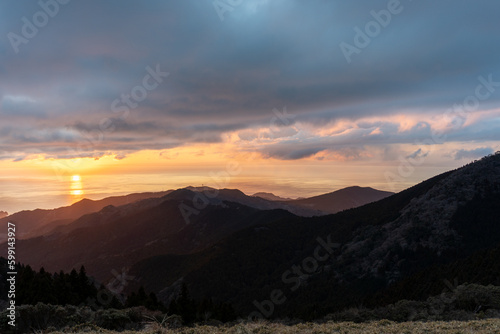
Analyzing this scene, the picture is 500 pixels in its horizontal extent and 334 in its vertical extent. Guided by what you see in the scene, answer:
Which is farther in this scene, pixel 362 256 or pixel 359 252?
pixel 359 252

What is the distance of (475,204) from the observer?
148m

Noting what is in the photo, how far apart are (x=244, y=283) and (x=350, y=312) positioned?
13146 cm

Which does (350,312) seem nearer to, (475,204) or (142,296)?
(142,296)

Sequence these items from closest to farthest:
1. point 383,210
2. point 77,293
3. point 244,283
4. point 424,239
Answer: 1. point 77,293
2. point 424,239
3. point 244,283
4. point 383,210

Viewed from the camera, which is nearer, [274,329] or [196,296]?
[274,329]

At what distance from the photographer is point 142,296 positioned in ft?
204

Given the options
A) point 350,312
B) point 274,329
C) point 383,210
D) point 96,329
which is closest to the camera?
point 274,329

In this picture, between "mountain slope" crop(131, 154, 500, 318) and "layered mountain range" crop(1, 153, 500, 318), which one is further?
"mountain slope" crop(131, 154, 500, 318)

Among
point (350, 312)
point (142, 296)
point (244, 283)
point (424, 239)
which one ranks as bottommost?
point (244, 283)

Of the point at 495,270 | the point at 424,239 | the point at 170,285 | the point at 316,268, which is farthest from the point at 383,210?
the point at 170,285

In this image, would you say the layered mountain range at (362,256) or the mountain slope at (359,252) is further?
the mountain slope at (359,252)

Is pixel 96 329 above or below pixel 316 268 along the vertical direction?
above

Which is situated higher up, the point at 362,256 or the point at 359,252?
the point at 359,252

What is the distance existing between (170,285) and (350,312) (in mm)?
146087
